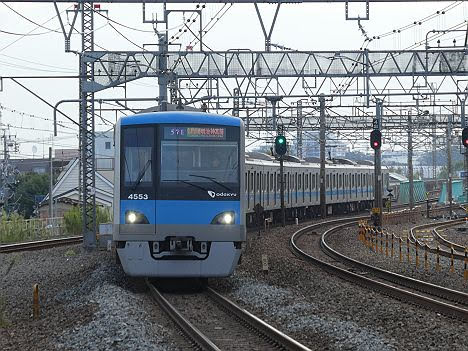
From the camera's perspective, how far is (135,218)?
44.5 ft

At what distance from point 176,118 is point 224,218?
72.3 inches

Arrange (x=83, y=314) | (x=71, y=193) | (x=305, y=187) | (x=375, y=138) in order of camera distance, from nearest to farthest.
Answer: (x=83, y=314), (x=375, y=138), (x=305, y=187), (x=71, y=193)

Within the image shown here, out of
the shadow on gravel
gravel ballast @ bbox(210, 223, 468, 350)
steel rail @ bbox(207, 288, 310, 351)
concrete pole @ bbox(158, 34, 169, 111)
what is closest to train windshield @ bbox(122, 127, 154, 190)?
the shadow on gravel

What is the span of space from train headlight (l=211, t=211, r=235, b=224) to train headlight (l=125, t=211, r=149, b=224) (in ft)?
3.66

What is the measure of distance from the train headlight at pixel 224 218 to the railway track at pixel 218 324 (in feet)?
3.81

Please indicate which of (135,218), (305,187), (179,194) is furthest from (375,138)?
(135,218)

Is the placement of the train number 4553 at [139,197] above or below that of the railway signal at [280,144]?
below

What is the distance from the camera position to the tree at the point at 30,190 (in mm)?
70688

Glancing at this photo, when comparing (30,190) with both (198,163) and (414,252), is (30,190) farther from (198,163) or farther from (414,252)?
(198,163)

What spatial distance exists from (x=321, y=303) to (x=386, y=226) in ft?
85.2

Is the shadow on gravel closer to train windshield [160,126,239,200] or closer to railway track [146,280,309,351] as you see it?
railway track [146,280,309,351]

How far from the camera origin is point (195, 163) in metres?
13.8

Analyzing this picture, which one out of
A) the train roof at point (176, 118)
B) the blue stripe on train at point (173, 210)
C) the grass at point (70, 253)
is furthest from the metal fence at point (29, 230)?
the blue stripe on train at point (173, 210)

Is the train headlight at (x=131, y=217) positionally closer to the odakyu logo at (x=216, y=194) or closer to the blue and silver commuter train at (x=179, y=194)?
the blue and silver commuter train at (x=179, y=194)
